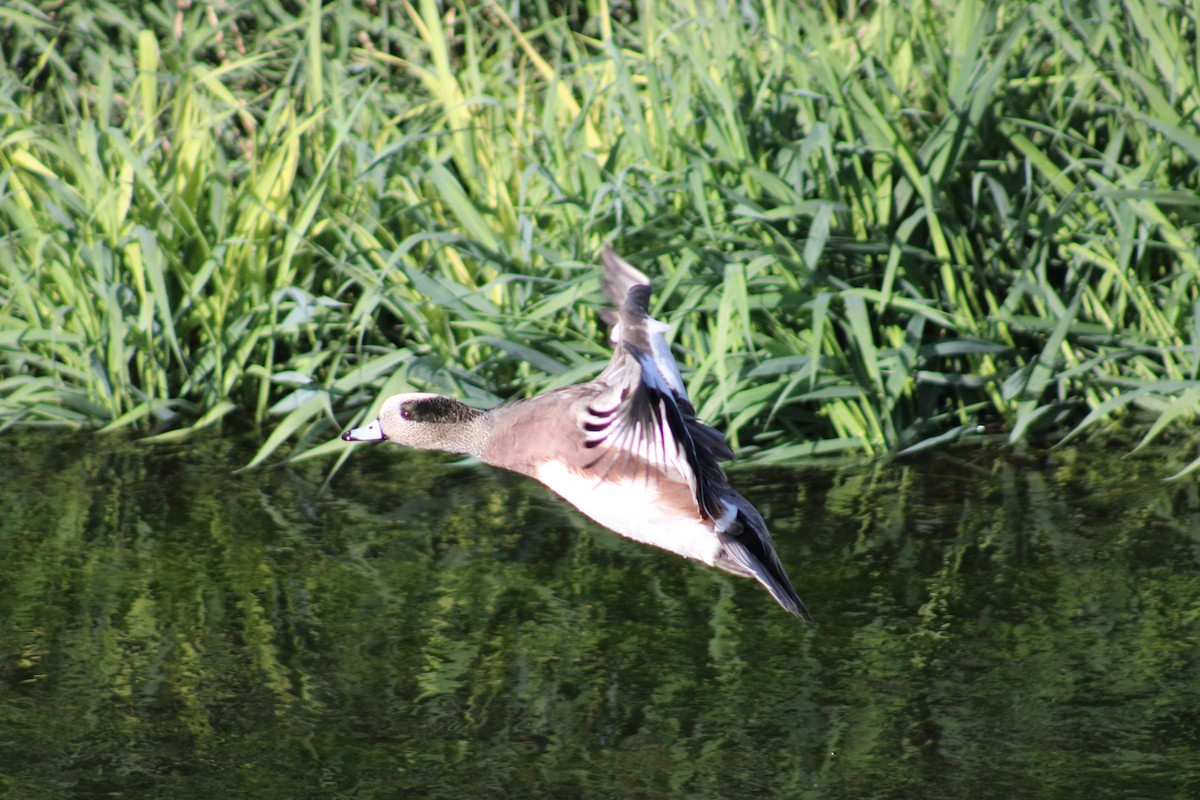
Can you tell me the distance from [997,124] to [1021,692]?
6.91ft

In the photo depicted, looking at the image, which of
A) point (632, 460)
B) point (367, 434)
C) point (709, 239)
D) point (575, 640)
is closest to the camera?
point (632, 460)

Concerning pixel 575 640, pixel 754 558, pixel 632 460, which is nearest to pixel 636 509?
pixel 632 460

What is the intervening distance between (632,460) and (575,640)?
64 cm

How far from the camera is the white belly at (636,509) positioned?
265 cm

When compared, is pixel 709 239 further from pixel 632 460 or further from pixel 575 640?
pixel 632 460

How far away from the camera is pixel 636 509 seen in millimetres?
2662

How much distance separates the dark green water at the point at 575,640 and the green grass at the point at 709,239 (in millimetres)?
282

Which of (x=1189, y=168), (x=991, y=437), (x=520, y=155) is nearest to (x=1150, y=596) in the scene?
(x=991, y=437)

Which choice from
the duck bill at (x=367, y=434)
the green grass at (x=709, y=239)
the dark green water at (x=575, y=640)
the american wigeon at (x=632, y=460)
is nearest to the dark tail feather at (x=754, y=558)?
the american wigeon at (x=632, y=460)

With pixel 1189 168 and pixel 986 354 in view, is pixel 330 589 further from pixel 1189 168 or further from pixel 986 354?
pixel 1189 168

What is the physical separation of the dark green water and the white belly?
1.18 feet

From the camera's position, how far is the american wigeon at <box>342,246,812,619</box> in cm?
253

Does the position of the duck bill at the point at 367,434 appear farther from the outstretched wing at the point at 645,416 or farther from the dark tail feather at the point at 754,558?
the dark tail feather at the point at 754,558

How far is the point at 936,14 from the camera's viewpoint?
16.1 feet
